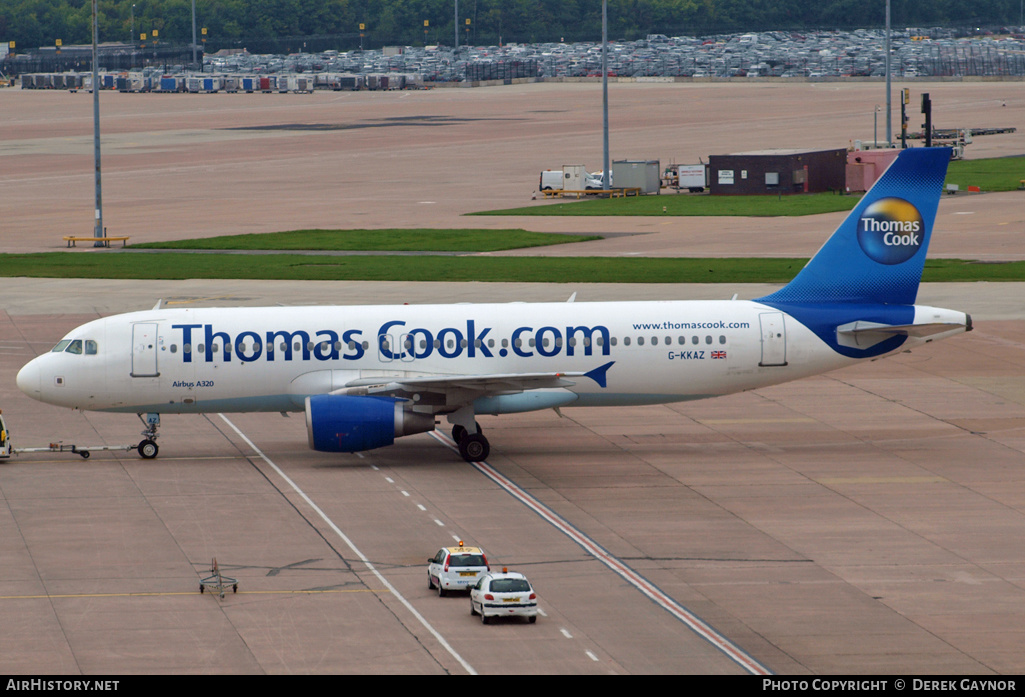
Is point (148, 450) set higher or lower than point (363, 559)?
higher

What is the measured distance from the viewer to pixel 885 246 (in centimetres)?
4509

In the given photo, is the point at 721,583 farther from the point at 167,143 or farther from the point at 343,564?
the point at 167,143

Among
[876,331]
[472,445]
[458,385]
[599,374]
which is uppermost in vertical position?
[876,331]

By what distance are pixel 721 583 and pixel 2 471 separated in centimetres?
2223

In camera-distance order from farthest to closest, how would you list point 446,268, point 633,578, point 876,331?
point 446,268, point 876,331, point 633,578

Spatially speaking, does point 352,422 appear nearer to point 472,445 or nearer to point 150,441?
point 472,445

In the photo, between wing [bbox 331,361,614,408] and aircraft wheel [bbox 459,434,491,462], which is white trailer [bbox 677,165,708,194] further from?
aircraft wheel [bbox 459,434,491,462]

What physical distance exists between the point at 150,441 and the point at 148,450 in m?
0.28

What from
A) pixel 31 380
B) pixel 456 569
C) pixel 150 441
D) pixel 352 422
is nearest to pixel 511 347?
pixel 352 422

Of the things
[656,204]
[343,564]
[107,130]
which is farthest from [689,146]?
[343,564]

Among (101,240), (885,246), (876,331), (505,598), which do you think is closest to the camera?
(505,598)

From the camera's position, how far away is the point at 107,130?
18562 cm

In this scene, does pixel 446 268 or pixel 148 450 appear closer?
pixel 148 450

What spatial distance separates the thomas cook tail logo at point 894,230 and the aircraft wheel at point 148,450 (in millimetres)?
22329
